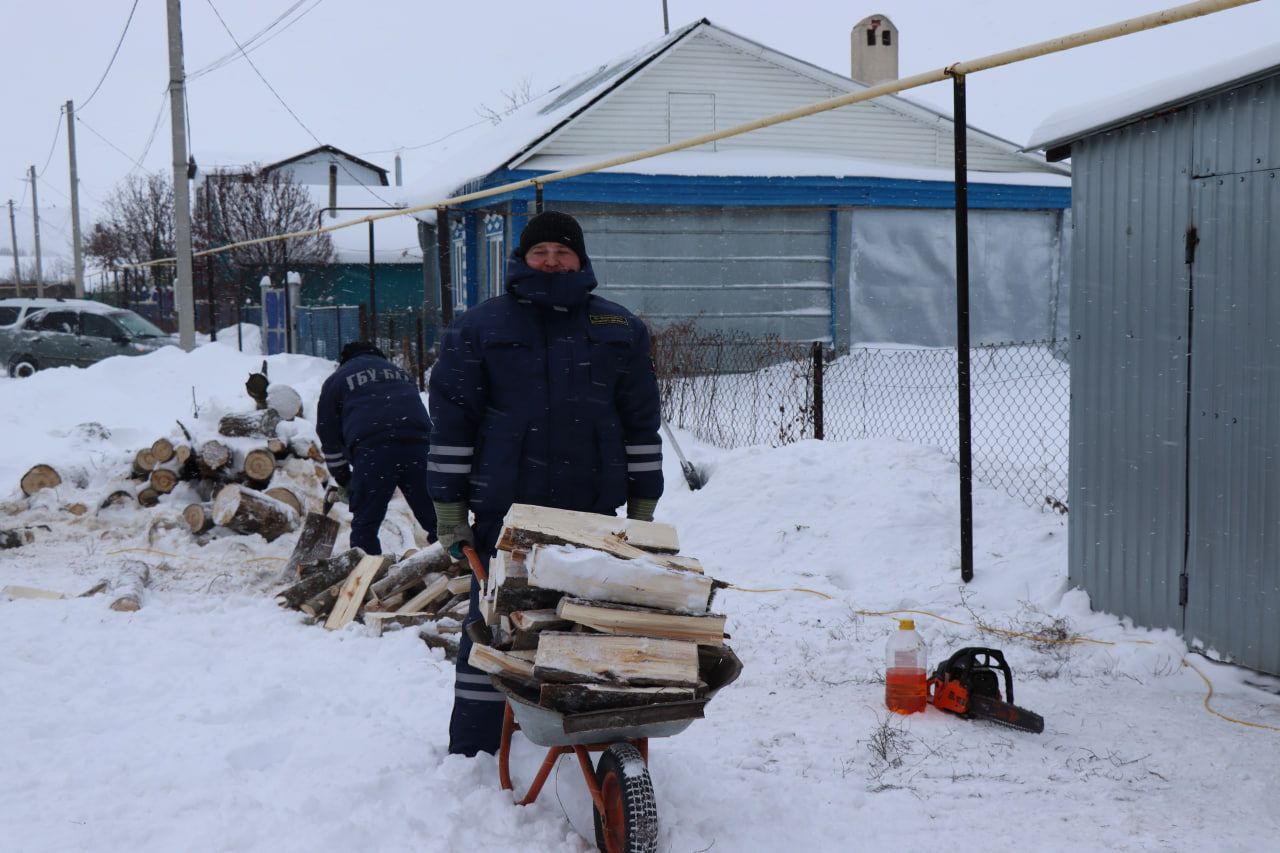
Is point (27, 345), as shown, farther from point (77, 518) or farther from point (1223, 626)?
point (1223, 626)

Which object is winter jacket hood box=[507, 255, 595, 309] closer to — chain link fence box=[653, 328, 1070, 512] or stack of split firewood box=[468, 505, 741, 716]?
stack of split firewood box=[468, 505, 741, 716]

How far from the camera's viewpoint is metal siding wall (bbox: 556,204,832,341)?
1797 cm

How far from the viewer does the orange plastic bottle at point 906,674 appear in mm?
4801

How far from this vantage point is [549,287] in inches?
153

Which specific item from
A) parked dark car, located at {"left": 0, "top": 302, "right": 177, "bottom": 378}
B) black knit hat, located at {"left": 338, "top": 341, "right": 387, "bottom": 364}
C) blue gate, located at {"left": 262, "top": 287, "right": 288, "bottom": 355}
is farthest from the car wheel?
black knit hat, located at {"left": 338, "top": 341, "right": 387, "bottom": 364}

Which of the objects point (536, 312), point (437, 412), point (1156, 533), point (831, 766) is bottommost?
point (831, 766)

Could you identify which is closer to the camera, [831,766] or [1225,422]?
[831,766]

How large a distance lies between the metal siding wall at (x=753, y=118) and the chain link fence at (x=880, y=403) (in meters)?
3.80

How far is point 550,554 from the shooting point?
3.29 m

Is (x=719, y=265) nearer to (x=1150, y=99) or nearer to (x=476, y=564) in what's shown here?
(x=1150, y=99)

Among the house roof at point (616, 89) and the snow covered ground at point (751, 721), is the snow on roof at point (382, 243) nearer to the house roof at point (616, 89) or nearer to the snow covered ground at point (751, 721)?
the house roof at point (616, 89)

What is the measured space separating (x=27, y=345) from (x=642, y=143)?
38.0ft

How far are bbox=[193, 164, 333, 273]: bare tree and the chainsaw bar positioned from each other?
3313cm

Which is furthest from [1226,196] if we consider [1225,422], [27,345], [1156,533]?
[27,345]
